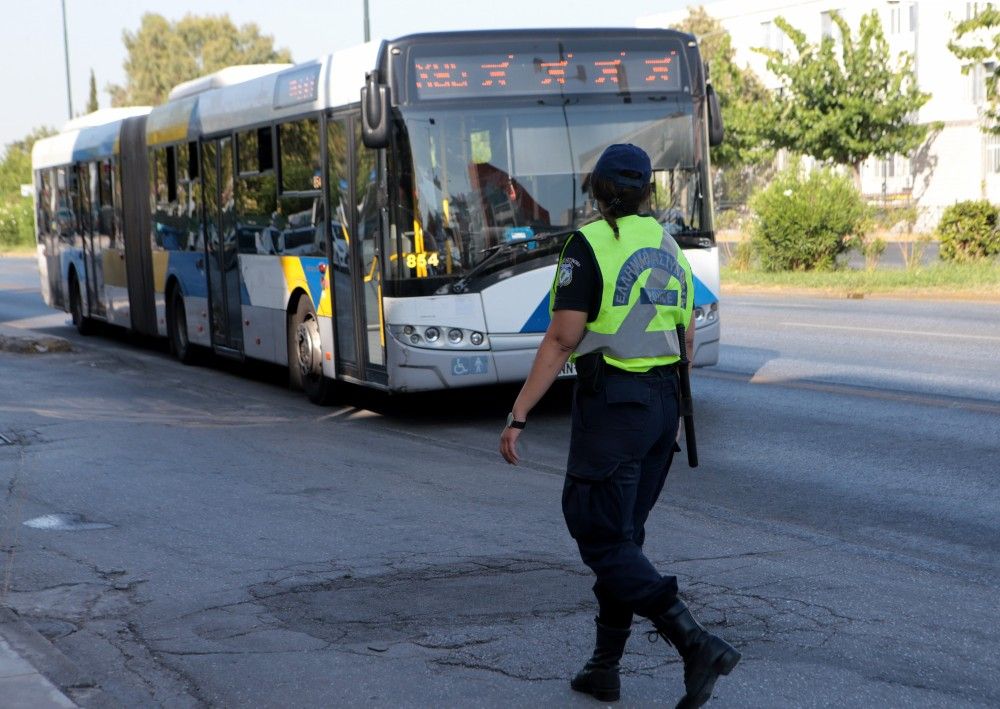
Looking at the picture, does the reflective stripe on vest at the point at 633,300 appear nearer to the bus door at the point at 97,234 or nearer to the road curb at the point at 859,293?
the bus door at the point at 97,234

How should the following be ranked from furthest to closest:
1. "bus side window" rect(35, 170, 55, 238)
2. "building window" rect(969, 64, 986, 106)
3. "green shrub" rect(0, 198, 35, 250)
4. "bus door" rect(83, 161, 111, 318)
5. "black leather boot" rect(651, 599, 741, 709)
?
1. "green shrub" rect(0, 198, 35, 250)
2. "building window" rect(969, 64, 986, 106)
3. "bus side window" rect(35, 170, 55, 238)
4. "bus door" rect(83, 161, 111, 318)
5. "black leather boot" rect(651, 599, 741, 709)

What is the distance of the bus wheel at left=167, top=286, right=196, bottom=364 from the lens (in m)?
17.3

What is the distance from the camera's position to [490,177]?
36.4ft

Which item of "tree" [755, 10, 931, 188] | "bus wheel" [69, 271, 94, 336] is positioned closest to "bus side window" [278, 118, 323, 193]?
"bus wheel" [69, 271, 94, 336]

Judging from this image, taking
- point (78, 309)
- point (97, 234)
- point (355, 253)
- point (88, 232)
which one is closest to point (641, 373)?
point (355, 253)

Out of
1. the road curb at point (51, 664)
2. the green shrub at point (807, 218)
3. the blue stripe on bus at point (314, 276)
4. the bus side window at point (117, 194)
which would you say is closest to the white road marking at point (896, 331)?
the blue stripe on bus at point (314, 276)

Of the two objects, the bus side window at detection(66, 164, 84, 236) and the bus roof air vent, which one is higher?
the bus roof air vent

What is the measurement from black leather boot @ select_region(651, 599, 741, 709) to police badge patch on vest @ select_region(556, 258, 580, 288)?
1.07 meters

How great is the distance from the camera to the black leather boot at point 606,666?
15.6 ft

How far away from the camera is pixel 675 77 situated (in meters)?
11.8

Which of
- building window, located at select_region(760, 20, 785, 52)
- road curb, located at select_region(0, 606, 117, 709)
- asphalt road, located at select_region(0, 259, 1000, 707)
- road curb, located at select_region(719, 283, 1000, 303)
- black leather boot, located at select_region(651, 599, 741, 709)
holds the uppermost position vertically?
building window, located at select_region(760, 20, 785, 52)

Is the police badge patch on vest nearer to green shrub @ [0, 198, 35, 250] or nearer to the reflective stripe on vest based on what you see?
the reflective stripe on vest

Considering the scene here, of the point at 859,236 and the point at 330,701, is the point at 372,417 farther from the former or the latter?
the point at 859,236

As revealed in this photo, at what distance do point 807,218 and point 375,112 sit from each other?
1910 centimetres
